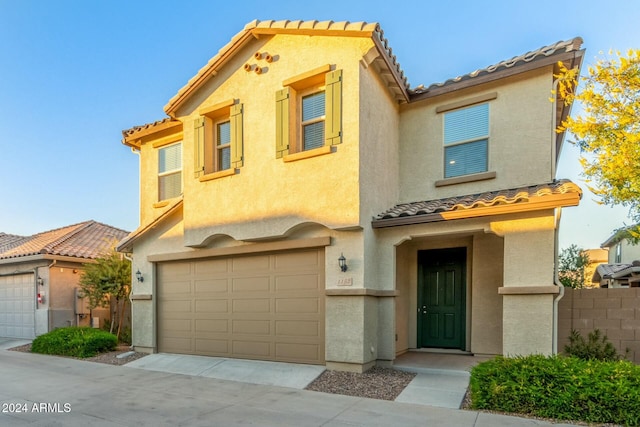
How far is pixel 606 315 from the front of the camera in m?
7.16

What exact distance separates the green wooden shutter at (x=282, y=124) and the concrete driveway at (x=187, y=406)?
15.8 ft

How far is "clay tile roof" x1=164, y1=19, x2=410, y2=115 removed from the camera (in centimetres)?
732

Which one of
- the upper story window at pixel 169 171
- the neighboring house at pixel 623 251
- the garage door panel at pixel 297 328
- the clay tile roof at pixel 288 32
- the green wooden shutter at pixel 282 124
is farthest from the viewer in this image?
the neighboring house at pixel 623 251

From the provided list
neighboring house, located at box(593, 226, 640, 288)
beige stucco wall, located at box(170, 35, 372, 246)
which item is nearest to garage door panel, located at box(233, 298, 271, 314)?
beige stucco wall, located at box(170, 35, 372, 246)

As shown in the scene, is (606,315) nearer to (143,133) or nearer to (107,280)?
(143,133)

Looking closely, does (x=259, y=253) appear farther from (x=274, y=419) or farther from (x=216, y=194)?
(x=274, y=419)

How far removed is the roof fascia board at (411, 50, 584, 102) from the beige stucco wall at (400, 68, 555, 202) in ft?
0.47

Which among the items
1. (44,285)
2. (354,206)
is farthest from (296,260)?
(44,285)

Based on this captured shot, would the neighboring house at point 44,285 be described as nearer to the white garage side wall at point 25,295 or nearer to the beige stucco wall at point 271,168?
the white garage side wall at point 25,295

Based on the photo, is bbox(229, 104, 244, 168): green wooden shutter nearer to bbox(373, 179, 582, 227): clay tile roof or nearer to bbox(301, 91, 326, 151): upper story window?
bbox(301, 91, 326, 151): upper story window

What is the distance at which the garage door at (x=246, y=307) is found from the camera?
25.9 ft

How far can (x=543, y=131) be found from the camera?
305 inches

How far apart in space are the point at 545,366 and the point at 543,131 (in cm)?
492

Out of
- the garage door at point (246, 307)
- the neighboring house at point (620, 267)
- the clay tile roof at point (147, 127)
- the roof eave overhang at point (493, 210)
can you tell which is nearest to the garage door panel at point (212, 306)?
the garage door at point (246, 307)
